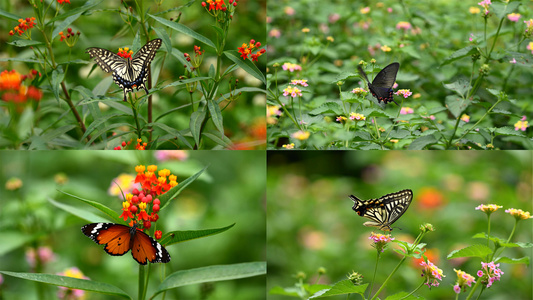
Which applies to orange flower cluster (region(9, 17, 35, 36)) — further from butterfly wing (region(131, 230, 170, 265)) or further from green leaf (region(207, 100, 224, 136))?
butterfly wing (region(131, 230, 170, 265))

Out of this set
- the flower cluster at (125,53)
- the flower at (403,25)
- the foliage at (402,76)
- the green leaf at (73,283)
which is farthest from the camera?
the flower at (403,25)

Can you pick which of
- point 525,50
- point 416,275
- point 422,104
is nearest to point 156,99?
point 422,104

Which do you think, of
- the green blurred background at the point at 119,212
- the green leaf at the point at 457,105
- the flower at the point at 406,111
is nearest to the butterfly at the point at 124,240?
the green blurred background at the point at 119,212

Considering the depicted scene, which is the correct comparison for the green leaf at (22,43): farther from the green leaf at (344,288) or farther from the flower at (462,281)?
the flower at (462,281)

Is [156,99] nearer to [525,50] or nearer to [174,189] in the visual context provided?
[174,189]

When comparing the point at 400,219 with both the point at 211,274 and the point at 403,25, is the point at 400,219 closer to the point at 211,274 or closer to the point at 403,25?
the point at 403,25

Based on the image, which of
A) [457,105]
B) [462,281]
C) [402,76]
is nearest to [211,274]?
[462,281]

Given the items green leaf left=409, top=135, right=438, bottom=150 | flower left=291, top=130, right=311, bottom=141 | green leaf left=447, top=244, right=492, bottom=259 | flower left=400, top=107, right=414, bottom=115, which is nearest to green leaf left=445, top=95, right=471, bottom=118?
green leaf left=409, top=135, right=438, bottom=150
